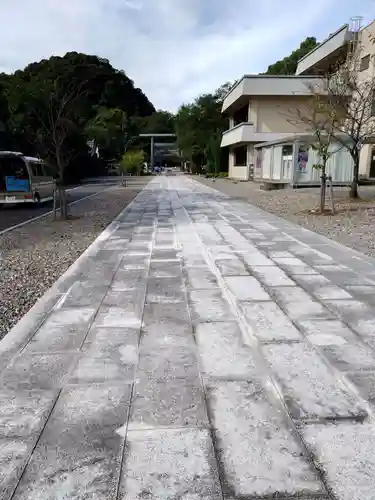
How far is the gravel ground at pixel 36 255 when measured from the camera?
13.3 feet

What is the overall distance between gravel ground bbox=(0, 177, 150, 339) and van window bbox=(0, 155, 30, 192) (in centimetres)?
311

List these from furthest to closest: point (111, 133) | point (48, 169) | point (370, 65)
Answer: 1. point (111, 133)
2. point (370, 65)
3. point (48, 169)

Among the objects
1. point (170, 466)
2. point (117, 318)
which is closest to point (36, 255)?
point (117, 318)

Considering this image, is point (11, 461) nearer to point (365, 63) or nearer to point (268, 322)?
point (268, 322)

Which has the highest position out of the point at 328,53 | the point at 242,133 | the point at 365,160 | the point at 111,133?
the point at 328,53

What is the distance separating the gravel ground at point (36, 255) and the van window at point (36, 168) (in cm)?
352

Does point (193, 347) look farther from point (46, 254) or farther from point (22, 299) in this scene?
point (46, 254)

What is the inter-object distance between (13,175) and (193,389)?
12.4 metres

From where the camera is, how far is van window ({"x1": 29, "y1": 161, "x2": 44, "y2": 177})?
13412 millimetres

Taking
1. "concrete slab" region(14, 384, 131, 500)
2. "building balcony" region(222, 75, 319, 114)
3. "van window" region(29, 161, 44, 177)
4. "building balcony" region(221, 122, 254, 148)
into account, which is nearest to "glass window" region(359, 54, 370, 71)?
"building balcony" region(222, 75, 319, 114)

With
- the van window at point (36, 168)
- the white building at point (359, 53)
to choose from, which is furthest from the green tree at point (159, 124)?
the van window at point (36, 168)

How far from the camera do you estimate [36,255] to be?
6.21 m

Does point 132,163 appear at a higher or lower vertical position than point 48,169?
higher

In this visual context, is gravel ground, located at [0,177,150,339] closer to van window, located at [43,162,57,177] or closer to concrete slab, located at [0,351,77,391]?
concrete slab, located at [0,351,77,391]
